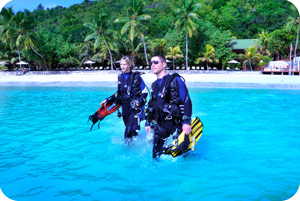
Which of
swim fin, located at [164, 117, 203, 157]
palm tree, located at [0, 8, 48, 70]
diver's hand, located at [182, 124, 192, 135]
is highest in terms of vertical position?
palm tree, located at [0, 8, 48, 70]

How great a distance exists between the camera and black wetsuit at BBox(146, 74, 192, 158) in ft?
15.4

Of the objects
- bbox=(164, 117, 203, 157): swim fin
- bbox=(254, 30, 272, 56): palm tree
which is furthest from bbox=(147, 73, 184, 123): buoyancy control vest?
bbox=(254, 30, 272, 56): palm tree

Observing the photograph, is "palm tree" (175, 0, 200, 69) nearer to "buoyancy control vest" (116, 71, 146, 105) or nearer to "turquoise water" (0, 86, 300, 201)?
"turquoise water" (0, 86, 300, 201)

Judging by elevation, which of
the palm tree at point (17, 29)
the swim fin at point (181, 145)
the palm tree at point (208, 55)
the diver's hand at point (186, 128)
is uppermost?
the palm tree at point (17, 29)

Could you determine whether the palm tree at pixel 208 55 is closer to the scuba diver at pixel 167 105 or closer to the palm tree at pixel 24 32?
the palm tree at pixel 24 32

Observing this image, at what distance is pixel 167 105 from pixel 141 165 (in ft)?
4.92

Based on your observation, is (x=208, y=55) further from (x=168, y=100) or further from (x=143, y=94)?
(x=168, y=100)

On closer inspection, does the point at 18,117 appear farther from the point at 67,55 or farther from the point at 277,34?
the point at 277,34

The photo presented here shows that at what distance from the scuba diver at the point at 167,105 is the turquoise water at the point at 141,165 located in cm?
77

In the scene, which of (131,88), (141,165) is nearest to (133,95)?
(131,88)

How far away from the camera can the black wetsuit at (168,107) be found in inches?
184

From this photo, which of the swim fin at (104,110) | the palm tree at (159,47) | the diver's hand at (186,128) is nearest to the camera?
the diver's hand at (186,128)

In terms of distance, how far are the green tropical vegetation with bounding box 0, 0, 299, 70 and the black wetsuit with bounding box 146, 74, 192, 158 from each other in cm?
3775

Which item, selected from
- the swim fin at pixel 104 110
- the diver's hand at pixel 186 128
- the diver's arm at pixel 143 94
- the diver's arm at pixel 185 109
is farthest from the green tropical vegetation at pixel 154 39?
the diver's hand at pixel 186 128
